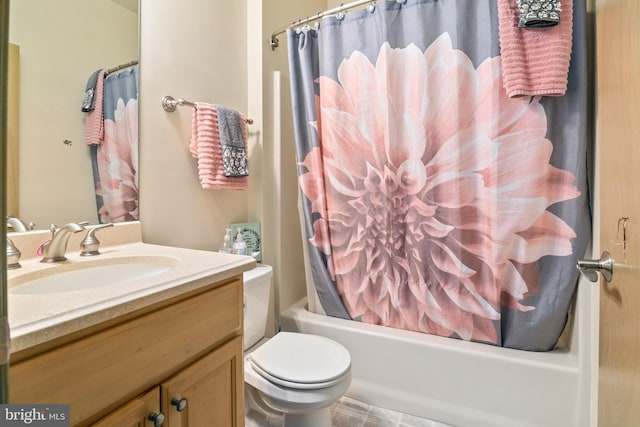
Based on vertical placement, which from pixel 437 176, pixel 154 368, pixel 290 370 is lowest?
pixel 290 370

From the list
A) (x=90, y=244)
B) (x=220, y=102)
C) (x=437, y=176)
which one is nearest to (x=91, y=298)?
(x=90, y=244)

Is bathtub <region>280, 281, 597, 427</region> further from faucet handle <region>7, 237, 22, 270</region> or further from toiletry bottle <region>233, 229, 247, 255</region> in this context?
faucet handle <region>7, 237, 22, 270</region>

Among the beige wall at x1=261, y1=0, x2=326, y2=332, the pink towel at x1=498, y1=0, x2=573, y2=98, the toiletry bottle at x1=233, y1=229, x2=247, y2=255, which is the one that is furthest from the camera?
the beige wall at x1=261, y1=0, x2=326, y2=332

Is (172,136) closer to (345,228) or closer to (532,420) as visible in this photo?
(345,228)

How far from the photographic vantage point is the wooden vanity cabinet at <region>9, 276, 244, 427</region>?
1.60 ft

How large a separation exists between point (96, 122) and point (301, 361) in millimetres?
1168

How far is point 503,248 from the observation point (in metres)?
1.33

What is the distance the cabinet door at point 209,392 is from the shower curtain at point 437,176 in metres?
0.89

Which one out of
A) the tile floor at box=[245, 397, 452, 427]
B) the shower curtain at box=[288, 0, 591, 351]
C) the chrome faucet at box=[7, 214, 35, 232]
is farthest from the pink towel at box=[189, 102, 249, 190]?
the tile floor at box=[245, 397, 452, 427]

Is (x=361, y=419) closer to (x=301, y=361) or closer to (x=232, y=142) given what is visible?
(x=301, y=361)

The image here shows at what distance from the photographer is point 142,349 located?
2.01ft

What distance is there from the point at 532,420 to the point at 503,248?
28.3 inches

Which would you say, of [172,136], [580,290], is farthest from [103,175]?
[580,290]

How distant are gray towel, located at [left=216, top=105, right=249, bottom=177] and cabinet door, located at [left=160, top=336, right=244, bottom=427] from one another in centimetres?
82
